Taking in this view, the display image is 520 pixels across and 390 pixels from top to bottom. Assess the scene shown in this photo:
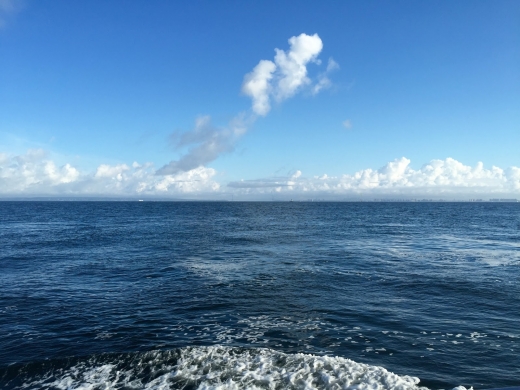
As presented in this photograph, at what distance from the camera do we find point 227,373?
13.0 meters

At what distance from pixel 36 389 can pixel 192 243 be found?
36875 mm

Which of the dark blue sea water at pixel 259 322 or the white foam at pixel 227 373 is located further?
the dark blue sea water at pixel 259 322

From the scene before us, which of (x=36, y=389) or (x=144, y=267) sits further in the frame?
(x=144, y=267)

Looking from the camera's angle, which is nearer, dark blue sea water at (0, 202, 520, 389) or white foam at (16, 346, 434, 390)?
white foam at (16, 346, 434, 390)

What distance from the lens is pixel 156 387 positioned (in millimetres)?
12164

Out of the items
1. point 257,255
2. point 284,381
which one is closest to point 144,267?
point 257,255

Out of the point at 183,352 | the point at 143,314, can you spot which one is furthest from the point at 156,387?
the point at 143,314

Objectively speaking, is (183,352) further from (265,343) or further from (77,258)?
(77,258)

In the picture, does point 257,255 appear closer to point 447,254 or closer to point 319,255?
point 319,255

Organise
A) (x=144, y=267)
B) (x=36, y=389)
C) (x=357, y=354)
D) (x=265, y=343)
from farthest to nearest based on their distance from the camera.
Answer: (x=144, y=267)
(x=265, y=343)
(x=357, y=354)
(x=36, y=389)

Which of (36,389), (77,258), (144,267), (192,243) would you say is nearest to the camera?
(36,389)

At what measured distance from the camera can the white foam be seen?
1226 cm

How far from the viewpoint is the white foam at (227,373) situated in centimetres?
1226

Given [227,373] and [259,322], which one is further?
[259,322]
